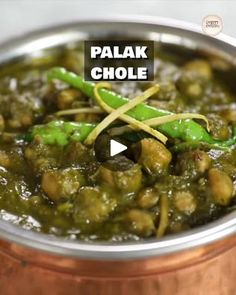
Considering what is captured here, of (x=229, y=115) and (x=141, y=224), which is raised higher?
(x=229, y=115)

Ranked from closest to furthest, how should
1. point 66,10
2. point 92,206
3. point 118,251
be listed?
point 118,251, point 92,206, point 66,10

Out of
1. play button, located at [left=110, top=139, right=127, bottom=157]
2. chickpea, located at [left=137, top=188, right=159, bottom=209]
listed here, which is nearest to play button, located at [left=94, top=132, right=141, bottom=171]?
play button, located at [left=110, top=139, right=127, bottom=157]

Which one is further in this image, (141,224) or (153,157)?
(153,157)

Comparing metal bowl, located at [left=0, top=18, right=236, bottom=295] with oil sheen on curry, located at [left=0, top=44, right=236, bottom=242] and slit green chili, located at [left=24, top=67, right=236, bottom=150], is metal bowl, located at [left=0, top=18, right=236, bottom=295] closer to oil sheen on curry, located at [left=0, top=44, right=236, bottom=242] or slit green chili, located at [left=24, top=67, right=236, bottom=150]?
oil sheen on curry, located at [left=0, top=44, right=236, bottom=242]

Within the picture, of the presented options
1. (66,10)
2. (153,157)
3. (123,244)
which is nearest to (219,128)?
(153,157)

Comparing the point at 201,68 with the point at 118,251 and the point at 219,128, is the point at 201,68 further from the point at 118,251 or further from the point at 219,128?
the point at 118,251

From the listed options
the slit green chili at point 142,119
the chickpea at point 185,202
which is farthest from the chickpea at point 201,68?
the chickpea at point 185,202

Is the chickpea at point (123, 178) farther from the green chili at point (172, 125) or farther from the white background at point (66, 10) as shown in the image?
the white background at point (66, 10)
